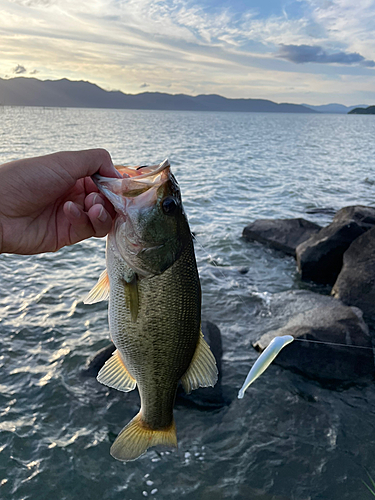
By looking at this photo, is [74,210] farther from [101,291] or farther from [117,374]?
[117,374]

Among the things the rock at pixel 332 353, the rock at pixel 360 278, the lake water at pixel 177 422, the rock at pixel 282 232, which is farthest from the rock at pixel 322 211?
the rock at pixel 332 353

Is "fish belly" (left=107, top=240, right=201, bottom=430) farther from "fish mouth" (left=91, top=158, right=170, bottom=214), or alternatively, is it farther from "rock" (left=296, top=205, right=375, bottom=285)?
"rock" (left=296, top=205, right=375, bottom=285)

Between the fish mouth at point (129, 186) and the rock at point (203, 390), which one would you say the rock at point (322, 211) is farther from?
the fish mouth at point (129, 186)

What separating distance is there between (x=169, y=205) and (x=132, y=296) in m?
0.67

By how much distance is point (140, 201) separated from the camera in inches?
108

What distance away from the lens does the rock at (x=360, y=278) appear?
9445 millimetres

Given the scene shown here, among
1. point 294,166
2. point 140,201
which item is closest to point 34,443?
point 140,201

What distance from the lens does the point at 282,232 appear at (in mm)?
14305

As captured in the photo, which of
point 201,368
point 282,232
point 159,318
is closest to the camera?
point 159,318

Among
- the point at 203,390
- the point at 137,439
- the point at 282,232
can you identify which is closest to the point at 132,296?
the point at 137,439

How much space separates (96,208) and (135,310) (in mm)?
801

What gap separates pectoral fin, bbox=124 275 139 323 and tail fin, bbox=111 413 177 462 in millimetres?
1021

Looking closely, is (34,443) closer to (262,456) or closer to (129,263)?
(262,456)

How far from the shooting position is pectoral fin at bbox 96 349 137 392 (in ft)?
10.5
